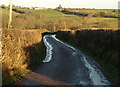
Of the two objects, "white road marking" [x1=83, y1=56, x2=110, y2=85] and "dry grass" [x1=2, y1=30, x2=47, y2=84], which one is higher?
"dry grass" [x1=2, y1=30, x2=47, y2=84]

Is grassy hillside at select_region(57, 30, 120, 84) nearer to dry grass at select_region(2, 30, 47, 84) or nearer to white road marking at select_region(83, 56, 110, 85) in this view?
white road marking at select_region(83, 56, 110, 85)

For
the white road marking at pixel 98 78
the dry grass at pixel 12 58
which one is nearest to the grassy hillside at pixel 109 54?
the white road marking at pixel 98 78

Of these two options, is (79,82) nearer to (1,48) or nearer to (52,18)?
(1,48)

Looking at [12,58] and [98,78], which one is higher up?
[12,58]

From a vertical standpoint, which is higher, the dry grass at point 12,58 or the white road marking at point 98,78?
the dry grass at point 12,58

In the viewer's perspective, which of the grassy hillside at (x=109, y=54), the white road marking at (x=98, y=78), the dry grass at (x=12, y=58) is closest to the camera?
the dry grass at (x=12, y=58)

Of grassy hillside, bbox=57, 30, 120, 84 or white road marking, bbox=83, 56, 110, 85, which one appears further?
grassy hillside, bbox=57, 30, 120, 84

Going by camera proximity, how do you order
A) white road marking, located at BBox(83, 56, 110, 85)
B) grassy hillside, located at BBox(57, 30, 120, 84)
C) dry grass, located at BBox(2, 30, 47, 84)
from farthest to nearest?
grassy hillside, located at BBox(57, 30, 120, 84), white road marking, located at BBox(83, 56, 110, 85), dry grass, located at BBox(2, 30, 47, 84)

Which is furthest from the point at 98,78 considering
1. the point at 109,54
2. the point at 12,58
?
the point at 109,54

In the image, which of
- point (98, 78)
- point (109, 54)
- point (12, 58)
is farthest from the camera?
point (109, 54)

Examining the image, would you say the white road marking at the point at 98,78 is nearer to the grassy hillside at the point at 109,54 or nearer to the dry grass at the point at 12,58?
the grassy hillside at the point at 109,54

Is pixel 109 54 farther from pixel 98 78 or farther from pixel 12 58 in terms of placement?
pixel 12 58

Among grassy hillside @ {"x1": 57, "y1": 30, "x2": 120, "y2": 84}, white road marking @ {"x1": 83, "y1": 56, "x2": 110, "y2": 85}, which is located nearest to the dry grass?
white road marking @ {"x1": 83, "y1": 56, "x2": 110, "y2": 85}

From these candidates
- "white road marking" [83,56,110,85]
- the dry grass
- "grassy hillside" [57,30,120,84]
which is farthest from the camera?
"grassy hillside" [57,30,120,84]
